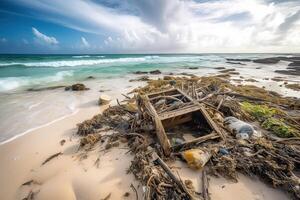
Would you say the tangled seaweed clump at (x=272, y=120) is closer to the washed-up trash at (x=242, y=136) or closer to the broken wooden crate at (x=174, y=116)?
the washed-up trash at (x=242, y=136)

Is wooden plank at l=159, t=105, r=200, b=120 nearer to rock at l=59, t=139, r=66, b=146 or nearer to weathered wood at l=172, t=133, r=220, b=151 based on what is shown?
weathered wood at l=172, t=133, r=220, b=151

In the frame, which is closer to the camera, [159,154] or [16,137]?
[159,154]

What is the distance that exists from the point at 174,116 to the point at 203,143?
0.92 m

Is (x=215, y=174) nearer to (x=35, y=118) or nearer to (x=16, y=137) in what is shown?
(x=16, y=137)

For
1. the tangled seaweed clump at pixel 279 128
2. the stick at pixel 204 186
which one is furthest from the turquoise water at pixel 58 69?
the tangled seaweed clump at pixel 279 128

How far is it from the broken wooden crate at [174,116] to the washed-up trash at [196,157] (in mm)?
234

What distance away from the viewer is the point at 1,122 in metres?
5.48

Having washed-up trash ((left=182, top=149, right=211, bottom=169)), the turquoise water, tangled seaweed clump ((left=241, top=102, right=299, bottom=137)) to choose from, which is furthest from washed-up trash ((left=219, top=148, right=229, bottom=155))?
the turquoise water

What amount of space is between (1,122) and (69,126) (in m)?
2.37

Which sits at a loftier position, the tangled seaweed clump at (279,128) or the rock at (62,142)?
the tangled seaweed clump at (279,128)

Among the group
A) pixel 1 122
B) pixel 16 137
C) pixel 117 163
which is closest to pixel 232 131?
pixel 117 163

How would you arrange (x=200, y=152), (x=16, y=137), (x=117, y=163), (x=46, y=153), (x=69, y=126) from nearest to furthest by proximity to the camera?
(x=200, y=152), (x=117, y=163), (x=46, y=153), (x=16, y=137), (x=69, y=126)

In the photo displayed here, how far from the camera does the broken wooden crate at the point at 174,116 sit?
3.58 meters

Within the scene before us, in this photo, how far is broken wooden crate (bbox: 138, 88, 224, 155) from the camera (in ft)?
11.7
